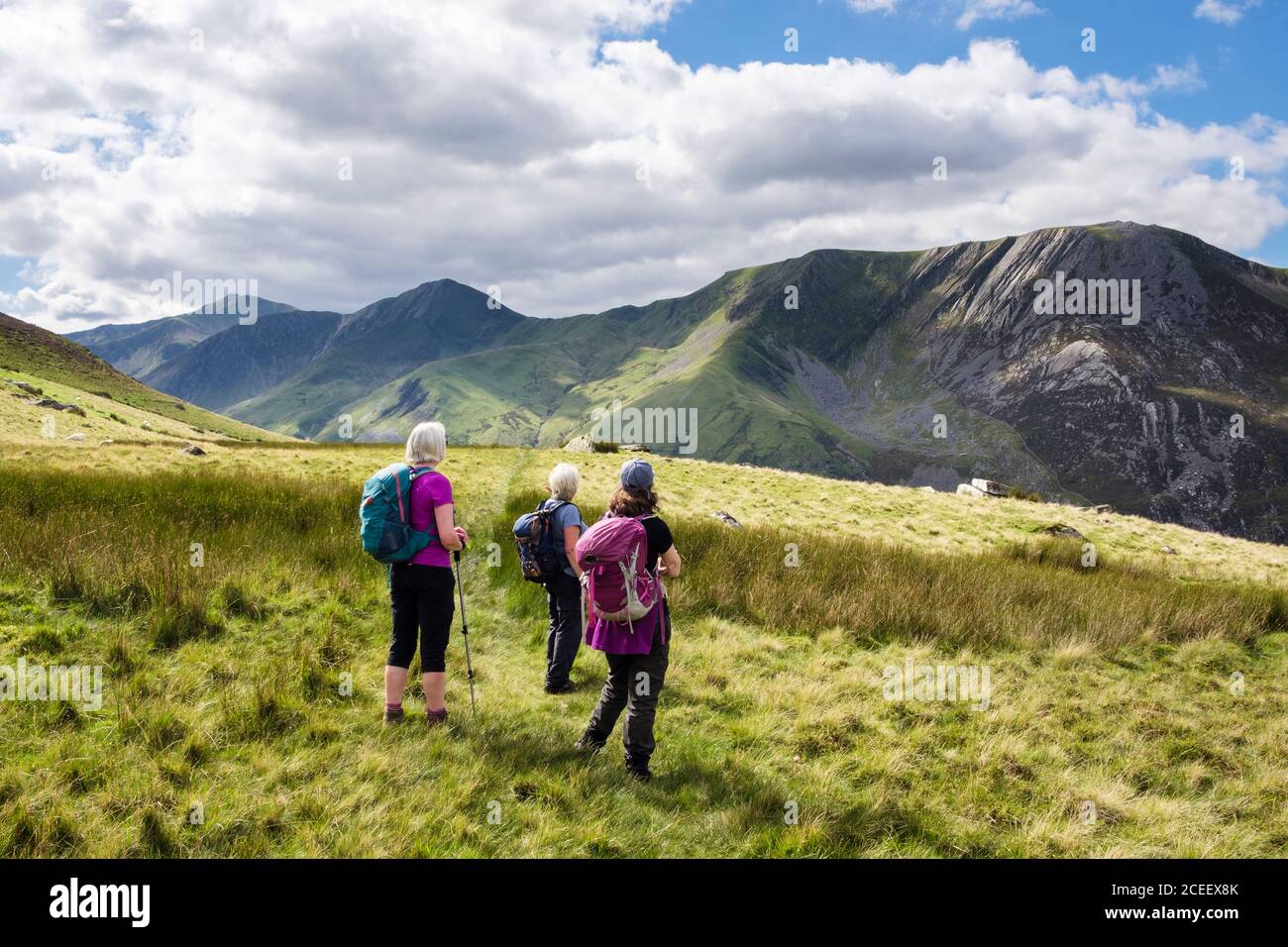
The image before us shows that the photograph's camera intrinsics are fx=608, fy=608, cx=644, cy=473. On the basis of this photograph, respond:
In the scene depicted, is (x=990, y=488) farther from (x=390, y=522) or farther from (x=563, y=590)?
(x=390, y=522)

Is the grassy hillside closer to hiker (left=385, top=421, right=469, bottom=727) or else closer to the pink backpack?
hiker (left=385, top=421, right=469, bottom=727)

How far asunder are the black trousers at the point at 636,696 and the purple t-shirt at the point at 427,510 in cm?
189

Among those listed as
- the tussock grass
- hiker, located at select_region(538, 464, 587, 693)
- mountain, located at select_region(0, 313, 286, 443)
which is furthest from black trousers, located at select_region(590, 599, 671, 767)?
mountain, located at select_region(0, 313, 286, 443)

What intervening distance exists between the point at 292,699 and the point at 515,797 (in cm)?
248

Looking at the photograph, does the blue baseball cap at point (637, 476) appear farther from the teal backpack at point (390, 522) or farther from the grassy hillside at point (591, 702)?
the grassy hillside at point (591, 702)

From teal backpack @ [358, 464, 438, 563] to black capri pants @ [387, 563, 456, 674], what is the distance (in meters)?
0.25

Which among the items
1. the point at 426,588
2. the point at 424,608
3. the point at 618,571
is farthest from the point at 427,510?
the point at 618,571

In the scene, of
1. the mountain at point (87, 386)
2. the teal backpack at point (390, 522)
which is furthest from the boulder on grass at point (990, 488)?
the mountain at point (87, 386)

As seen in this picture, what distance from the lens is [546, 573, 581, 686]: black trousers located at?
24.1 feet

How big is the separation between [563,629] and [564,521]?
1.46m

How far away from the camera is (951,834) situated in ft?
15.9

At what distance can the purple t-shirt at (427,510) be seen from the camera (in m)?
5.66

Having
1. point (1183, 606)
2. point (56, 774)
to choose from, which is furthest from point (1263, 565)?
point (56, 774)
